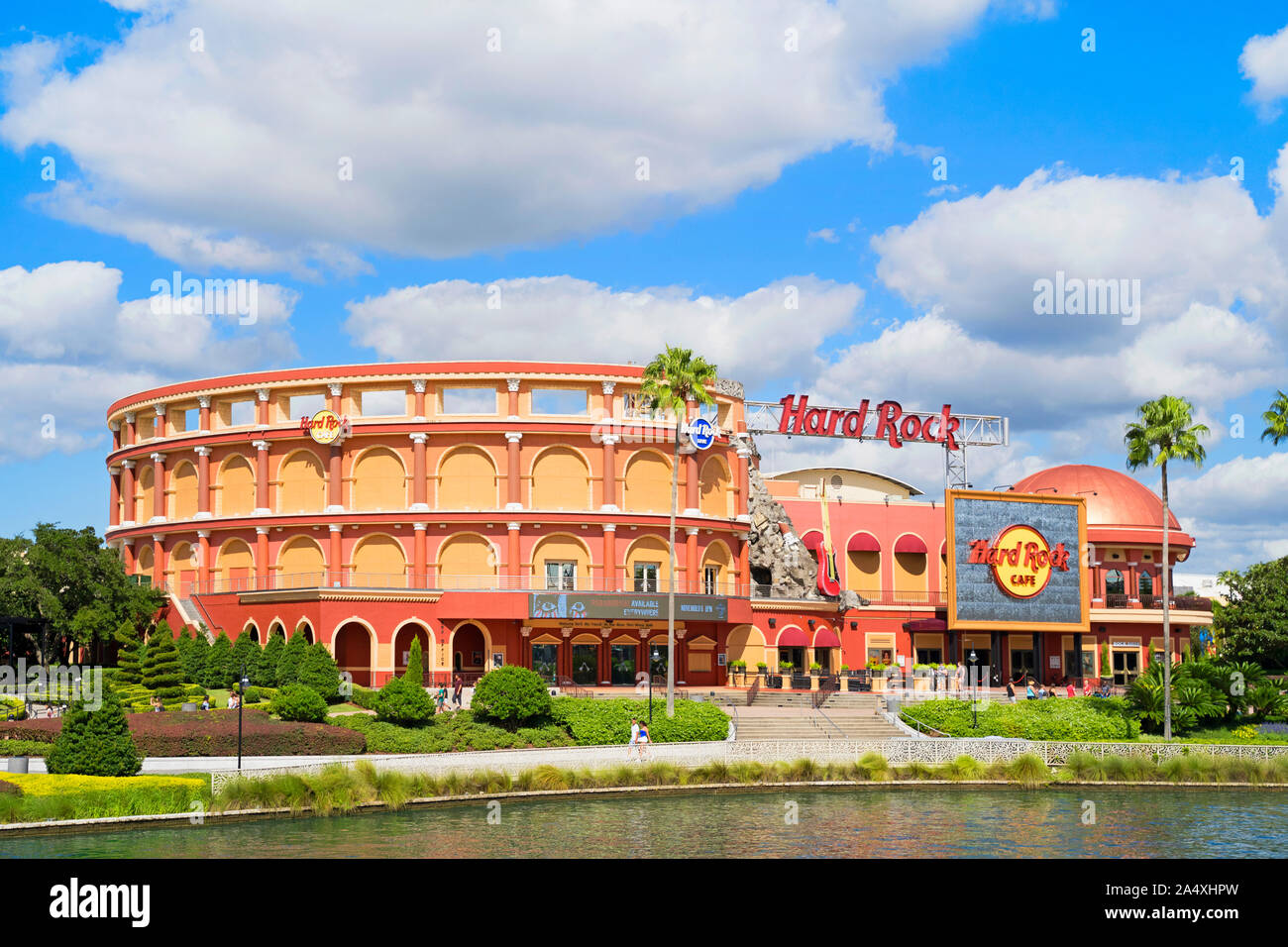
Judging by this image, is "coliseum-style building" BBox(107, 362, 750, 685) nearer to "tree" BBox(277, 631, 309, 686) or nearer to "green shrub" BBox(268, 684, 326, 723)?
"tree" BBox(277, 631, 309, 686)

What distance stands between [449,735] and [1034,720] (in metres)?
23.3

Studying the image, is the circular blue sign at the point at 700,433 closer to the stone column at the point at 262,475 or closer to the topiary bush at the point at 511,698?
the topiary bush at the point at 511,698

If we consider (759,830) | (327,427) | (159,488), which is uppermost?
(327,427)

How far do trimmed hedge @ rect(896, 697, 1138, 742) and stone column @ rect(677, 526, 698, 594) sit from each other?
15.7 m

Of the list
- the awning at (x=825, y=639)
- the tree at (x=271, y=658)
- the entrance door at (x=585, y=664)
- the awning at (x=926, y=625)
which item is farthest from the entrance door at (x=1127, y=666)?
the tree at (x=271, y=658)

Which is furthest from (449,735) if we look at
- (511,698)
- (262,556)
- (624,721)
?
(262,556)

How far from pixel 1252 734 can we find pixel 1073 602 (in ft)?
62.8

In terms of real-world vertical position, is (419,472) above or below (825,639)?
above

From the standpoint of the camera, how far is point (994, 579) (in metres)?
67.4

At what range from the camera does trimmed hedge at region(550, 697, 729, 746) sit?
46.9 m

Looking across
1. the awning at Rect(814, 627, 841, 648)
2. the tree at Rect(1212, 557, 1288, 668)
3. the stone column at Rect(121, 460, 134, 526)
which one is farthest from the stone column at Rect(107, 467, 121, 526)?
the tree at Rect(1212, 557, 1288, 668)

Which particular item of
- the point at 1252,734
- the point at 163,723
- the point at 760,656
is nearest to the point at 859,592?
the point at 760,656

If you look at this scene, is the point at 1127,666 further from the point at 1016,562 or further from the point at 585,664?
the point at 585,664

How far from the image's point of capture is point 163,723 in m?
41.1
